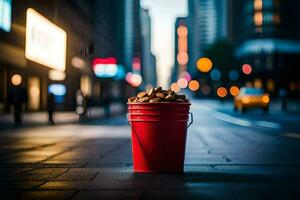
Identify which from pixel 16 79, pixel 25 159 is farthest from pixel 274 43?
pixel 25 159

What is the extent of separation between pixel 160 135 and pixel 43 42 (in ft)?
76.4

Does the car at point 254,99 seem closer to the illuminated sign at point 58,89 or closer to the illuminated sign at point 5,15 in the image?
the illuminated sign at point 58,89

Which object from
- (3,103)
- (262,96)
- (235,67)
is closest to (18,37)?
(3,103)

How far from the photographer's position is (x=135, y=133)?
314 inches

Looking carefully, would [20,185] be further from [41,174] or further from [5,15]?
[5,15]

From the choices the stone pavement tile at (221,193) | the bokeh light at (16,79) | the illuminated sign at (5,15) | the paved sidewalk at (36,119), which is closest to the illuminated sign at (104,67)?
the paved sidewalk at (36,119)

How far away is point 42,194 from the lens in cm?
621

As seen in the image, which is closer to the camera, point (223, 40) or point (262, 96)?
point (262, 96)

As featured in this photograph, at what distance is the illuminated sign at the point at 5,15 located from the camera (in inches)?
1314

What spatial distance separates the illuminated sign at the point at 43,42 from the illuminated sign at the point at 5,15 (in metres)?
3.38

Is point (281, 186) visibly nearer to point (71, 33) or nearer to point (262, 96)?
point (262, 96)

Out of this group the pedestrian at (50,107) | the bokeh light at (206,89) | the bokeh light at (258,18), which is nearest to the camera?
the pedestrian at (50,107)

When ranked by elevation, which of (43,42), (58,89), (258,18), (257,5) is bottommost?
(58,89)

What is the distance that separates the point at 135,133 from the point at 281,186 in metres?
2.34
